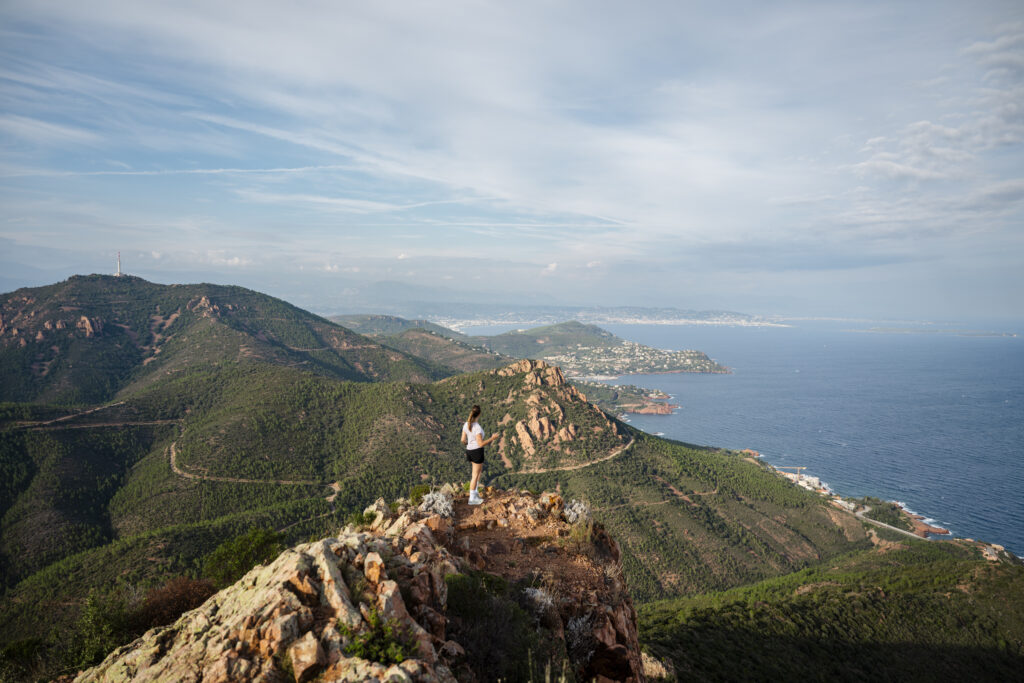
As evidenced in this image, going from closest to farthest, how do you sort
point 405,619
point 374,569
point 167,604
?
point 405,619 < point 374,569 < point 167,604

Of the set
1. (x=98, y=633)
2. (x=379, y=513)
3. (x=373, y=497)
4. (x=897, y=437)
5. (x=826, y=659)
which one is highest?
(x=379, y=513)

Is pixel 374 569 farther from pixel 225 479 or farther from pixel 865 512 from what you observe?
pixel 865 512

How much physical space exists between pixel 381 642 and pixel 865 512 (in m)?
99.2

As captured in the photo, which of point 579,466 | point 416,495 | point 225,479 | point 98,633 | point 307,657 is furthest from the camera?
point 579,466

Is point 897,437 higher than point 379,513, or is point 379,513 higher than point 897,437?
point 379,513

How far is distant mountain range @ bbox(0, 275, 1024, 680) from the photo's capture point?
31531 millimetres

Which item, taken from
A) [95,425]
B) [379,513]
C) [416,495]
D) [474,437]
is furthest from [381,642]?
[95,425]

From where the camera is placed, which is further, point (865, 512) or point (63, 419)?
point (865, 512)

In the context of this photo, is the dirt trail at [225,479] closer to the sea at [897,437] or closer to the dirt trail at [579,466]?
the dirt trail at [579,466]

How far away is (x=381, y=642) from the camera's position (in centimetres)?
671

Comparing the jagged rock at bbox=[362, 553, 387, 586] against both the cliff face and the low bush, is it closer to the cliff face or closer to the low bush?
the cliff face

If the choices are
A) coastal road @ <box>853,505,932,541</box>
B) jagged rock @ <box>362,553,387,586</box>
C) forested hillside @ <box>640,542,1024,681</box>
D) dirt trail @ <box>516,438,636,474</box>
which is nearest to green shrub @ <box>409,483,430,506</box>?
jagged rock @ <box>362,553,387,586</box>

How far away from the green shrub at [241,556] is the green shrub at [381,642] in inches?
594

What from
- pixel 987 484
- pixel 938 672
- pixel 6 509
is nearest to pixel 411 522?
pixel 938 672
